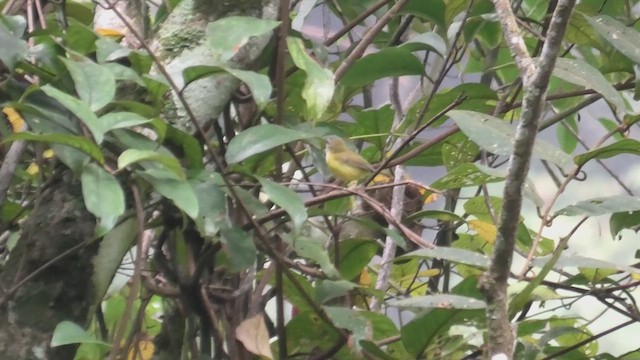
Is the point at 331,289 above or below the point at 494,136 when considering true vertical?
below

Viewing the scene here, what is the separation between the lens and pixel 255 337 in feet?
2.32

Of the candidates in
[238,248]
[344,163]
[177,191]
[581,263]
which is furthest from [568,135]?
[177,191]

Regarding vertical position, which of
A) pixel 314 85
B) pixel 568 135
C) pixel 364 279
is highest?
pixel 314 85

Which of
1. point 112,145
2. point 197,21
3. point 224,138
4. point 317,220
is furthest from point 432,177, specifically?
point 112,145

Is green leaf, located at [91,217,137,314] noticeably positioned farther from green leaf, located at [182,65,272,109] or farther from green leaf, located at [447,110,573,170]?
green leaf, located at [447,110,573,170]

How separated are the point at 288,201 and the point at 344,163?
239mm

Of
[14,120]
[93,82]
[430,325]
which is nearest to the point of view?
[93,82]

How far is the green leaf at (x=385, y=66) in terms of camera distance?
32.6 inches

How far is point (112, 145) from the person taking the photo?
63 cm

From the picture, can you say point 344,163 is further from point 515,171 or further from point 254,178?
point 515,171

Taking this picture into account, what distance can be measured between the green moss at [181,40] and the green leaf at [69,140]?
201mm

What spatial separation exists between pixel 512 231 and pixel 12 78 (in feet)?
1.29

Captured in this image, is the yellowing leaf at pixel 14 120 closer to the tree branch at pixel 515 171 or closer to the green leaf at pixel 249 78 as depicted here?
the green leaf at pixel 249 78

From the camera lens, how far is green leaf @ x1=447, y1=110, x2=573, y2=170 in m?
0.65
